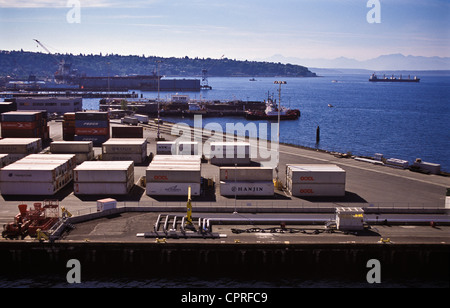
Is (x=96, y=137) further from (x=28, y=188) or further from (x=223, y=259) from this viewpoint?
(x=223, y=259)

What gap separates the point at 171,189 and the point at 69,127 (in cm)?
4168

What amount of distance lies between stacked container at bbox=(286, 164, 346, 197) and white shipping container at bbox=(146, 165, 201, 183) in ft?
34.3

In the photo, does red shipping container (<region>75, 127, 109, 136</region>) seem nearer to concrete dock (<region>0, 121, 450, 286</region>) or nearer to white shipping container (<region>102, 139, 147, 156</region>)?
white shipping container (<region>102, 139, 147, 156</region>)

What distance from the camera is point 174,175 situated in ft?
152

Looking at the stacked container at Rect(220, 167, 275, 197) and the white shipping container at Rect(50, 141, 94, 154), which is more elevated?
the white shipping container at Rect(50, 141, 94, 154)

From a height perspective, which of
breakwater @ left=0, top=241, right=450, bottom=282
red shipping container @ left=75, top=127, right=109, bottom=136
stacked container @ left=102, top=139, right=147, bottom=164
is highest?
red shipping container @ left=75, top=127, right=109, bottom=136

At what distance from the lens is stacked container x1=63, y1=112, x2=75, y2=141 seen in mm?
80188

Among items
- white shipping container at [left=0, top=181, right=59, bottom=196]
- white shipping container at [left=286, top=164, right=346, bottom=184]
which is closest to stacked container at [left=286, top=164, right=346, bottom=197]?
white shipping container at [left=286, top=164, right=346, bottom=184]

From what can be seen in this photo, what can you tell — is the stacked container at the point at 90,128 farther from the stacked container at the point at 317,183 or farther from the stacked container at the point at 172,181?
the stacked container at the point at 317,183

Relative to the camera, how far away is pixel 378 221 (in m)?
40.0

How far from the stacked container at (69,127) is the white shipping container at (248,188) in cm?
4380

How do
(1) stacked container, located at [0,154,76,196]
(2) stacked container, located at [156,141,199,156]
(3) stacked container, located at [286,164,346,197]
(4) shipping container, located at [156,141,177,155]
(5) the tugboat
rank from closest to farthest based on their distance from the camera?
(1) stacked container, located at [0,154,76,196] < (3) stacked container, located at [286,164,346,197] < (2) stacked container, located at [156,141,199,156] < (4) shipping container, located at [156,141,177,155] < (5) the tugboat

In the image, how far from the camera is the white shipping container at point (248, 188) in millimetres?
46938

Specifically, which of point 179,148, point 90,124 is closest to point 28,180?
point 179,148
